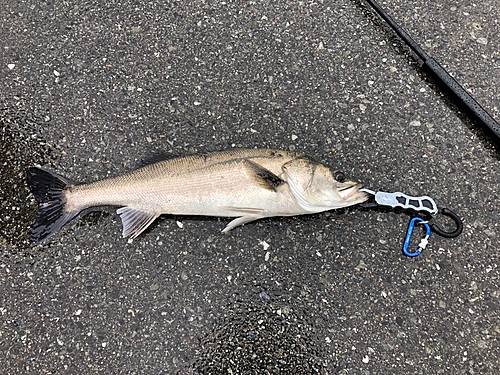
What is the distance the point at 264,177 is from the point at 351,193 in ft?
2.69

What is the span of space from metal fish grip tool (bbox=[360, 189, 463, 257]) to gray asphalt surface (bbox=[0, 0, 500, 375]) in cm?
11

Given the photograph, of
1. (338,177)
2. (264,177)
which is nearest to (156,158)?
(264,177)

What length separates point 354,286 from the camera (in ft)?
10.1

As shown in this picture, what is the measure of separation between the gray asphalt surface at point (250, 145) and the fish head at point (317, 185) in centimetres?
33

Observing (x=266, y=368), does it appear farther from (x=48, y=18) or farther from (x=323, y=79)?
(x=48, y=18)

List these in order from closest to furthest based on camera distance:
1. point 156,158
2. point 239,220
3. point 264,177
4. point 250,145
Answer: point 264,177 → point 239,220 → point 156,158 → point 250,145

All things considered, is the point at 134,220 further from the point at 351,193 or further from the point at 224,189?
the point at 351,193

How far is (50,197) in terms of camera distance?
3129mm

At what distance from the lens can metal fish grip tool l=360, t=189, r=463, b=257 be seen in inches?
118

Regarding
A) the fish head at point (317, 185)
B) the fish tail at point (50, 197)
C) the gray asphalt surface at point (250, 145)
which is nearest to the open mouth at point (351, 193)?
the fish head at point (317, 185)

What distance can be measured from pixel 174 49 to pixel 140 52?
0.40m

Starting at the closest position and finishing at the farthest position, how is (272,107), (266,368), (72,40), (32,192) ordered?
(266,368)
(32,192)
(272,107)
(72,40)

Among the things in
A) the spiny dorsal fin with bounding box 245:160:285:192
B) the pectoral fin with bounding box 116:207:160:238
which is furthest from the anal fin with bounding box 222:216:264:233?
the pectoral fin with bounding box 116:207:160:238

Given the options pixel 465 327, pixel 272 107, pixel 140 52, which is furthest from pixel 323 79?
pixel 465 327
